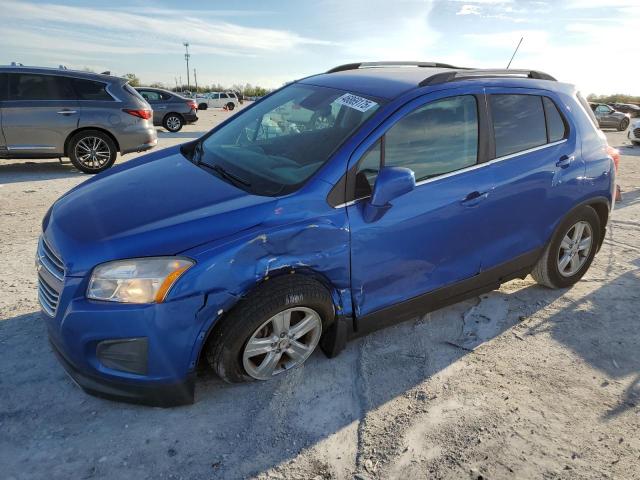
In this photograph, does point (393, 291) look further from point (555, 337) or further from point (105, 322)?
point (105, 322)

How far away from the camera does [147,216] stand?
2.49 metres

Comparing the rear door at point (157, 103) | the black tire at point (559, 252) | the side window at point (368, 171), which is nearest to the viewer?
the side window at point (368, 171)

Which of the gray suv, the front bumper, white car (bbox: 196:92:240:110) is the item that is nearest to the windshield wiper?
the front bumper

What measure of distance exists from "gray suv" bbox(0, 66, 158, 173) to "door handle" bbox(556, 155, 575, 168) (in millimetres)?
7144

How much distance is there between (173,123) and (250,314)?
648 inches

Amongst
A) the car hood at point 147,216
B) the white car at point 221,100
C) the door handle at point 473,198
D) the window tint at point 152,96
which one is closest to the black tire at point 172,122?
the window tint at point 152,96

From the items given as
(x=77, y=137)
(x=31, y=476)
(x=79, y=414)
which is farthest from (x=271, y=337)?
(x=77, y=137)

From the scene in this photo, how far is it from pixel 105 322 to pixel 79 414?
642 mm

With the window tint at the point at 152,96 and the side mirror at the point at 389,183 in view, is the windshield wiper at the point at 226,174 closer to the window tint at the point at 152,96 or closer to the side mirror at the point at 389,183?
the side mirror at the point at 389,183

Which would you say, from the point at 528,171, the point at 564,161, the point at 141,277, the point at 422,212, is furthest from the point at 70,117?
the point at 564,161

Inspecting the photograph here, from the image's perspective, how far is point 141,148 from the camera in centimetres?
870

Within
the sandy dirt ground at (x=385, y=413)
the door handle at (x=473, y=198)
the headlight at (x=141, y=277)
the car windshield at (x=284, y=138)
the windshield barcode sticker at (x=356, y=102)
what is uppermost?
the windshield barcode sticker at (x=356, y=102)

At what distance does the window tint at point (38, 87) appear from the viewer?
7.81 metres

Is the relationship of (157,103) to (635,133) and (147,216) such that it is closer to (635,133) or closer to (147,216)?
(635,133)
